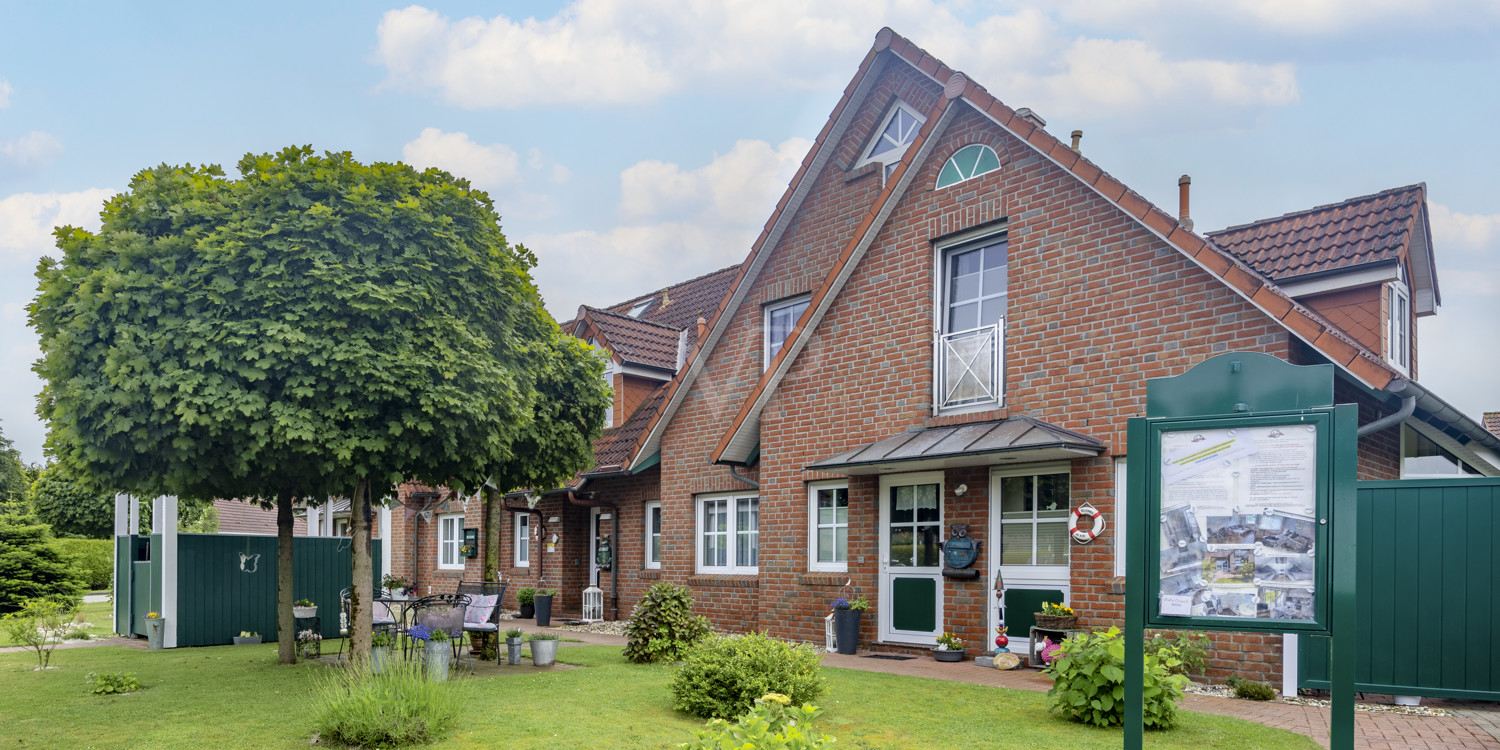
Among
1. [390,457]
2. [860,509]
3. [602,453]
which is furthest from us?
[602,453]

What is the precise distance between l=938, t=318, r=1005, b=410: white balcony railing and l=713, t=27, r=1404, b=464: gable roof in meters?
1.88

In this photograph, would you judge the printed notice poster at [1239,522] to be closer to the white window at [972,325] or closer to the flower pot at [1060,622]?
the flower pot at [1060,622]

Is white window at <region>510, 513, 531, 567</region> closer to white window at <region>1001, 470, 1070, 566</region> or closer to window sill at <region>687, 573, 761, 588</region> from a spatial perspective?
window sill at <region>687, 573, 761, 588</region>

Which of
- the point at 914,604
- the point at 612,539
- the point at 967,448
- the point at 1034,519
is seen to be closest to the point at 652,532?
the point at 612,539

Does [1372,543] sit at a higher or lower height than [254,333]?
lower

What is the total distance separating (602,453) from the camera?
1844cm

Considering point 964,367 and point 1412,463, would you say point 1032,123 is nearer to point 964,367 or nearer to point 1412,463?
point 964,367

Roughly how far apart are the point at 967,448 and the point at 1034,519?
1.34m

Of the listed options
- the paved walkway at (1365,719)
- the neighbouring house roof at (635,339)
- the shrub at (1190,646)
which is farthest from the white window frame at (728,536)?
the shrub at (1190,646)

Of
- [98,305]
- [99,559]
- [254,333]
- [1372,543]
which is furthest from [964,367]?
[99,559]

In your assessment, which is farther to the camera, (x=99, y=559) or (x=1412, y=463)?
(x=99, y=559)

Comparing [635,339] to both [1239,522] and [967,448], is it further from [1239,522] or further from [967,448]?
[1239,522]

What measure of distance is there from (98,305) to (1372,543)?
34.2 feet

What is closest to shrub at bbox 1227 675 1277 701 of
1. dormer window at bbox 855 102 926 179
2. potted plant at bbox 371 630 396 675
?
potted plant at bbox 371 630 396 675
